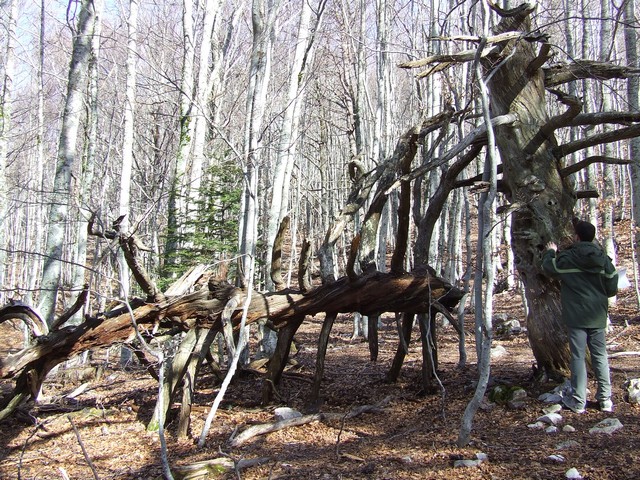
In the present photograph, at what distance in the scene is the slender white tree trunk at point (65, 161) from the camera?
25.8 ft

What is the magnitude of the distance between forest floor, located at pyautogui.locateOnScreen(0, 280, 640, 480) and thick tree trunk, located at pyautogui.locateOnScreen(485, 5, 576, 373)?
1.93ft

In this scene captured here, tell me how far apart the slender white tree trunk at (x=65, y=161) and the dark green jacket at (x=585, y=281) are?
6853 millimetres

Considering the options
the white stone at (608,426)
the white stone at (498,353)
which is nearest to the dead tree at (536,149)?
the white stone at (608,426)

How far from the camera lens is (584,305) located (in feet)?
15.6

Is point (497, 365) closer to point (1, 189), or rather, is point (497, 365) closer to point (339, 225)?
point (339, 225)

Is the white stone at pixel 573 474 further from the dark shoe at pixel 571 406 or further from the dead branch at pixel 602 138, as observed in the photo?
the dead branch at pixel 602 138

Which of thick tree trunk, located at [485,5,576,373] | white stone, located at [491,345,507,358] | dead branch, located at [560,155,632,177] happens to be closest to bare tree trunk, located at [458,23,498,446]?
thick tree trunk, located at [485,5,576,373]

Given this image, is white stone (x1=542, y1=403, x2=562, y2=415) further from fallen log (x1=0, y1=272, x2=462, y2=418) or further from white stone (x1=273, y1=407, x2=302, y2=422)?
white stone (x1=273, y1=407, x2=302, y2=422)

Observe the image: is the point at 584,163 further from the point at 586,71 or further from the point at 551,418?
the point at 551,418

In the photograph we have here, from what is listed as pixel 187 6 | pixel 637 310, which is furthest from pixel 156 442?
pixel 637 310

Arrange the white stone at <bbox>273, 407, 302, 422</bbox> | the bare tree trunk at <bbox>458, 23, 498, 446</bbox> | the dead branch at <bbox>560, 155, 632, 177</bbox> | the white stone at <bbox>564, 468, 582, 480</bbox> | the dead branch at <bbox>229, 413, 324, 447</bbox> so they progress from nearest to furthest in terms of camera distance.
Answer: the white stone at <bbox>564, 468, 582, 480</bbox>, the bare tree trunk at <bbox>458, 23, 498, 446</bbox>, the dead branch at <bbox>229, 413, 324, 447</bbox>, the white stone at <bbox>273, 407, 302, 422</bbox>, the dead branch at <bbox>560, 155, 632, 177</bbox>

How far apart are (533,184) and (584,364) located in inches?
75.6

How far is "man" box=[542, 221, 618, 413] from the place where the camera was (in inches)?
184

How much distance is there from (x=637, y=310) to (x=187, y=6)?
42.4 ft
